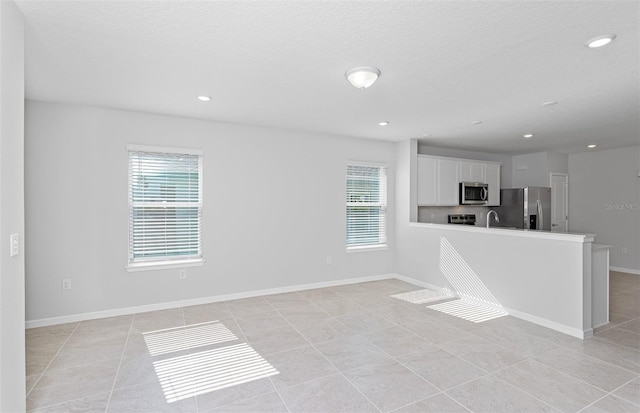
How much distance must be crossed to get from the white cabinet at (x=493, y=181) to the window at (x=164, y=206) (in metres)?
5.71

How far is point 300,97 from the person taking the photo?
3.54 metres

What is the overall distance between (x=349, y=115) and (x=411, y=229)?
8.24 feet

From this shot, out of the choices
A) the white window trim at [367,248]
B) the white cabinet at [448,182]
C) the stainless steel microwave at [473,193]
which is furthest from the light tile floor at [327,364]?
the stainless steel microwave at [473,193]

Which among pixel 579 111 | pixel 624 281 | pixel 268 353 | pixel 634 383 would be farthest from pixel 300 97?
pixel 624 281

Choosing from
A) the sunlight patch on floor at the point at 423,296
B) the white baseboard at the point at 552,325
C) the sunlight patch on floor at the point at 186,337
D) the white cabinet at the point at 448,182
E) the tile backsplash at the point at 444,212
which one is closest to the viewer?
A: the sunlight patch on floor at the point at 186,337

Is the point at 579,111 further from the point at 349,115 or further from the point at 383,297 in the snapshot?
the point at 383,297

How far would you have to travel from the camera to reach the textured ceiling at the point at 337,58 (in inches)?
78.0

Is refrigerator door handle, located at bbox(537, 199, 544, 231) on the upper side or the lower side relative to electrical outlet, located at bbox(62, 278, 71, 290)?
upper

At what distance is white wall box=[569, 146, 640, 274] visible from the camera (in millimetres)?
6512

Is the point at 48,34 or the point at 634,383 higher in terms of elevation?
the point at 48,34

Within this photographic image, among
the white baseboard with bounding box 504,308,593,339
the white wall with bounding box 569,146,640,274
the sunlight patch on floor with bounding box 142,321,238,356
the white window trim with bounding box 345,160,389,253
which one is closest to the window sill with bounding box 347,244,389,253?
the white window trim with bounding box 345,160,389,253

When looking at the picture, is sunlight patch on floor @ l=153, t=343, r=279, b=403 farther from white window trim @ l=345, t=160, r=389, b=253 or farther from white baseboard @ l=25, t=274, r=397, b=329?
white window trim @ l=345, t=160, r=389, b=253
